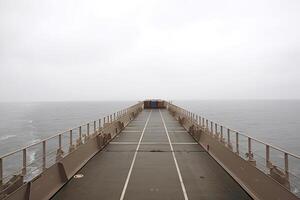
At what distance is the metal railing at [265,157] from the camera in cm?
677

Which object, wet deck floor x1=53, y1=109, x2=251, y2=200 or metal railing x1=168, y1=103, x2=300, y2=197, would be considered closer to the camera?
metal railing x1=168, y1=103, x2=300, y2=197

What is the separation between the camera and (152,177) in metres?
9.71

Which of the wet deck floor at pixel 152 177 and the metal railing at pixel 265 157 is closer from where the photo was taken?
the metal railing at pixel 265 157

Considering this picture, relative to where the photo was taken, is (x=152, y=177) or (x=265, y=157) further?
(x=265, y=157)

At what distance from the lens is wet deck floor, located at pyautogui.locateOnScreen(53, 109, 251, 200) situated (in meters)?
7.94

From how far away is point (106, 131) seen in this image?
17.3m

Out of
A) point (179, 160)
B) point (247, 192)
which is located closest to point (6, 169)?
point (179, 160)

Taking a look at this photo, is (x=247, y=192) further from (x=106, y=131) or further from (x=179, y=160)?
(x=106, y=131)

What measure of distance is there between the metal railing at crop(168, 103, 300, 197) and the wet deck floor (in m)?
1.19

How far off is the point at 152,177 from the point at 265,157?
20.8 metres

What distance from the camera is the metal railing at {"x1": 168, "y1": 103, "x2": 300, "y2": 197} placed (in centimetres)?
677

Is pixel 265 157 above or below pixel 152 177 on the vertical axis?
below

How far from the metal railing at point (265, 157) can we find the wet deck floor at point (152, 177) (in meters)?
1.19

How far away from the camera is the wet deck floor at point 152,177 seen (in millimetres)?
7941
